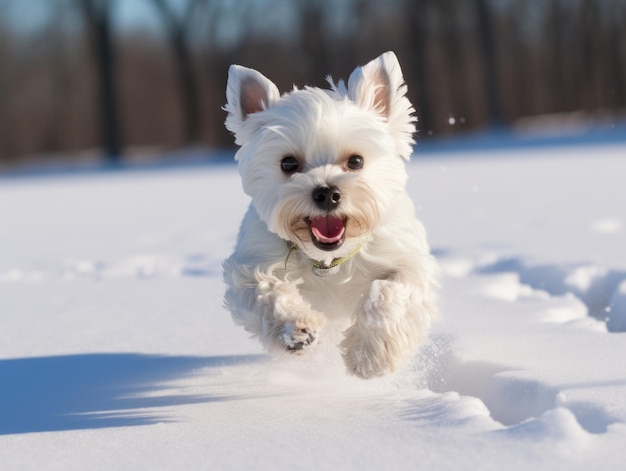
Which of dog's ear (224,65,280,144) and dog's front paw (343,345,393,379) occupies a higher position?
dog's ear (224,65,280,144)

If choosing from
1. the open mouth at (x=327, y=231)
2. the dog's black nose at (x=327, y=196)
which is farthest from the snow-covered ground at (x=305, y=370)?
the dog's black nose at (x=327, y=196)

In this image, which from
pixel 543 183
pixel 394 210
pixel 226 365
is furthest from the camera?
pixel 543 183

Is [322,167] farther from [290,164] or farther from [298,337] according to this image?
[298,337]

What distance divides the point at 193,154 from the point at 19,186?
8727 millimetres

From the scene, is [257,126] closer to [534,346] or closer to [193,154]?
[534,346]

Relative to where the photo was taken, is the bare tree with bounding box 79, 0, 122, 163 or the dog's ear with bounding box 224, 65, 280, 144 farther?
the bare tree with bounding box 79, 0, 122, 163

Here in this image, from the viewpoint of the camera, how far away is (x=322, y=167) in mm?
3279

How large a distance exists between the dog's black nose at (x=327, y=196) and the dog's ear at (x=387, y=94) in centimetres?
48

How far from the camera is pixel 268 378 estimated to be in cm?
369

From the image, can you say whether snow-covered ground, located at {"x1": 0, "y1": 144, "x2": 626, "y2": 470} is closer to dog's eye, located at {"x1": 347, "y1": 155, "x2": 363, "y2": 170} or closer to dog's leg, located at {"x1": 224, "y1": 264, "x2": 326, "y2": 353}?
dog's leg, located at {"x1": 224, "y1": 264, "x2": 326, "y2": 353}

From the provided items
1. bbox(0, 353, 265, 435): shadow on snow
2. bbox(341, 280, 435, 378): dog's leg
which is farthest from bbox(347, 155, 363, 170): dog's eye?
bbox(0, 353, 265, 435): shadow on snow

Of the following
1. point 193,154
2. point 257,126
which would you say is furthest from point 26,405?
point 193,154

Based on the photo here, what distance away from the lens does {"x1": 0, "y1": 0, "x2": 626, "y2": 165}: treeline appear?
29.0 m

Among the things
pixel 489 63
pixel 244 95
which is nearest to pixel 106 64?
pixel 489 63
